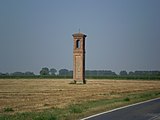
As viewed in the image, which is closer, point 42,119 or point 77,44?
point 42,119

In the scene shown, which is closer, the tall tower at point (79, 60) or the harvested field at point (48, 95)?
the harvested field at point (48, 95)

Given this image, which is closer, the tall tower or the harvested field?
the harvested field

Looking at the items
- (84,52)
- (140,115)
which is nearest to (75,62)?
(84,52)

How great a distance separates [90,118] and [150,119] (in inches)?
96.0

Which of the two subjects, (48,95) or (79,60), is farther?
(79,60)

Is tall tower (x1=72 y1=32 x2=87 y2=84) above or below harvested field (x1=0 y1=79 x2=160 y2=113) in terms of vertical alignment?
above

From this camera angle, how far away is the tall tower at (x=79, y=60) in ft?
226

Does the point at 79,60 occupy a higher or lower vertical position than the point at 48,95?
higher

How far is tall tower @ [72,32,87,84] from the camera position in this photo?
6903 centimetres

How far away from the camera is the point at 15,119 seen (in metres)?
15.6

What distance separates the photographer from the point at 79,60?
228ft

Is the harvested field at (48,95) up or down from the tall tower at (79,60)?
down

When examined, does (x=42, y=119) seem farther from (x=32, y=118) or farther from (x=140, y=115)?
(x=140, y=115)

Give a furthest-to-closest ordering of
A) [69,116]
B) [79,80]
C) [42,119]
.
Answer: [79,80] → [69,116] → [42,119]
